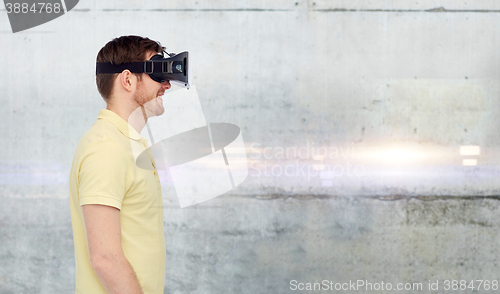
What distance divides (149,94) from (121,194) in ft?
1.00

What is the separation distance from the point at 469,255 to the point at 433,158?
0.62 metres

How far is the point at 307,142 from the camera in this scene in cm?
214

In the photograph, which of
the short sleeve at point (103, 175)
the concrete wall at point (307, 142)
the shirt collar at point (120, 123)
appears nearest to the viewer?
the short sleeve at point (103, 175)

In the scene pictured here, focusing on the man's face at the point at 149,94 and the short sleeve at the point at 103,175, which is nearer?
the short sleeve at the point at 103,175

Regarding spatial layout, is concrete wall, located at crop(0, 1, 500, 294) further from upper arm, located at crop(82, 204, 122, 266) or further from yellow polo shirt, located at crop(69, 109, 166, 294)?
upper arm, located at crop(82, 204, 122, 266)

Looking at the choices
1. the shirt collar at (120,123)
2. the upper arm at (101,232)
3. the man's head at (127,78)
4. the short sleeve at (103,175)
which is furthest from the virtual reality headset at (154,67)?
Answer: the upper arm at (101,232)

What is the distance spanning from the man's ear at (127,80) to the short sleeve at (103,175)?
194 mm

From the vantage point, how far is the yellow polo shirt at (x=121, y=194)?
75cm

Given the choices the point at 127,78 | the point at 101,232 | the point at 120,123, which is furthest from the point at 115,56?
the point at 101,232

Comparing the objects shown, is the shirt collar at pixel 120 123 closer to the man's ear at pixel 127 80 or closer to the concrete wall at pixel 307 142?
the man's ear at pixel 127 80

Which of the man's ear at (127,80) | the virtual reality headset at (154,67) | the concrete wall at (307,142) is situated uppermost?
the virtual reality headset at (154,67)

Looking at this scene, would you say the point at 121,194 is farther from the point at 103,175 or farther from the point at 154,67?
the point at 154,67

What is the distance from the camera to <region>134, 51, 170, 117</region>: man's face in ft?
3.10

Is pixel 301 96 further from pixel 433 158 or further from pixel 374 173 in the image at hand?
pixel 433 158
